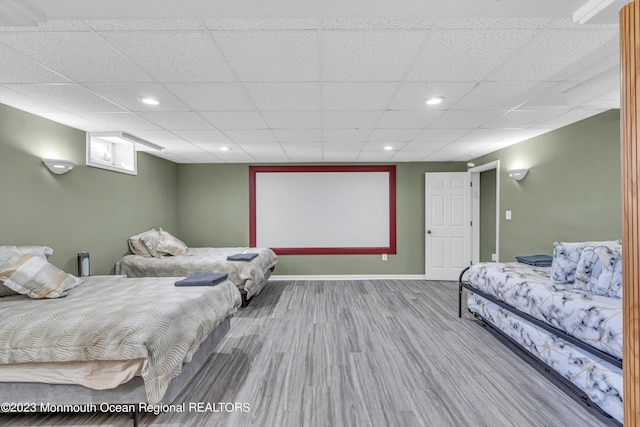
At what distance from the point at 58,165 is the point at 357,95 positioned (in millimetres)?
3243

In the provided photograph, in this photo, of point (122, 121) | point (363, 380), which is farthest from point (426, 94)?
point (122, 121)

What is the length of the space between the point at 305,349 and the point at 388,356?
0.81 metres

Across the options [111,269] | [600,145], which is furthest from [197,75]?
[600,145]

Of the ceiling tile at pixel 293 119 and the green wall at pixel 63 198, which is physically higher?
the ceiling tile at pixel 293 119

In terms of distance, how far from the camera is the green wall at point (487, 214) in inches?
231

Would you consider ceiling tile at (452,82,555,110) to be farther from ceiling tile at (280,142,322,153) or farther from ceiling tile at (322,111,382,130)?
ceiling tile at (280,142,322,153)

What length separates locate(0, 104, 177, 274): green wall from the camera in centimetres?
271

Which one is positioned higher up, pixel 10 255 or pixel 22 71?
pixel 22 71

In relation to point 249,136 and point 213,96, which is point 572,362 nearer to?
point 213,96

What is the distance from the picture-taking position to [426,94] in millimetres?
2453

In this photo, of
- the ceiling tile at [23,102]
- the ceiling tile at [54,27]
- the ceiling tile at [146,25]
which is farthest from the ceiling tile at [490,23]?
the ceiling tile at [23,102]

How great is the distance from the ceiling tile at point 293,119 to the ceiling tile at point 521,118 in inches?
80.0

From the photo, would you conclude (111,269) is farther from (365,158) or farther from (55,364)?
(365,158)

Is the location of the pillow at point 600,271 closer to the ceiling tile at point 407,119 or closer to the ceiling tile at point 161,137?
the ceiling tile at point 407,119
